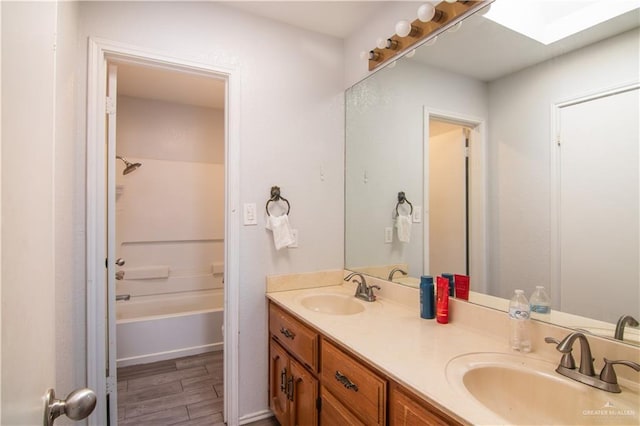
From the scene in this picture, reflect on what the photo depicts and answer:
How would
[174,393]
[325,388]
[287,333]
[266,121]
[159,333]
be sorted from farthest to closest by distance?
[159,333] < [174,393] < [266,121] < [287,333] < [325,388]

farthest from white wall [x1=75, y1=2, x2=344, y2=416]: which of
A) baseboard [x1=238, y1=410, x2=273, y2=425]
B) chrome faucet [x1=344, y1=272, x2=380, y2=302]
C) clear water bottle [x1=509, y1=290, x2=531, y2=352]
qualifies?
clear water bottle [x1=509, y1=290, x2=531, y2=352]

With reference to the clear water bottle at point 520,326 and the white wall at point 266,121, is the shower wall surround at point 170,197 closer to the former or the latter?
the white wall at point 266,121

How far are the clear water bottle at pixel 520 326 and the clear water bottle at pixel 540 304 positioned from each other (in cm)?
3

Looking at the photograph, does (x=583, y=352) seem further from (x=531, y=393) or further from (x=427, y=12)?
(x=427, y=12)

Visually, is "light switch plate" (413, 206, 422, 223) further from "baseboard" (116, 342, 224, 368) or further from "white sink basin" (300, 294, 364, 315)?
"baseboard" (116, 342, 224, 368)

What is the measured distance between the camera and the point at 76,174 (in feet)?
4.98

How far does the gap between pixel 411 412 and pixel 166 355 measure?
8.16ft

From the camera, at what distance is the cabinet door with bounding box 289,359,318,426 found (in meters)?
1.42

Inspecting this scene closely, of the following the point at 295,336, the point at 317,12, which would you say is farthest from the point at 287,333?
the point at 317,12

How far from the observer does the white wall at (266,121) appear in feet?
5.67

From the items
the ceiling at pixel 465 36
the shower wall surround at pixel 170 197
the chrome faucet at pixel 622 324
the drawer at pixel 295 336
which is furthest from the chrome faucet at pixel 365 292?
the shower wall surround at pixel 170 197

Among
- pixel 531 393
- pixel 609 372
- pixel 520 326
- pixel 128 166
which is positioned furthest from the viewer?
pixel 128 166

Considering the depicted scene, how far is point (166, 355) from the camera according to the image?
2.72m

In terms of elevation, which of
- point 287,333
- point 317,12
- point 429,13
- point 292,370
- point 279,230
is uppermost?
point 317,12
